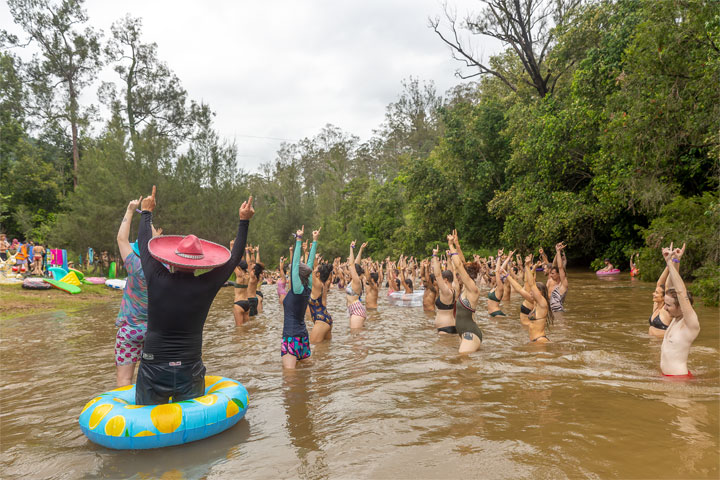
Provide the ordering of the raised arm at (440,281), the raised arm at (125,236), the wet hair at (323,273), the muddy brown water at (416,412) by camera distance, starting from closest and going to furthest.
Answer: the muddy brown water at (416,412) → the raised arm at (125,236) → the wet hair at (323,273) → the raised arm at (440,281)

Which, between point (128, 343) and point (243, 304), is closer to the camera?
point (128, 343)

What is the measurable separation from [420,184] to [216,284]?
28.9 m

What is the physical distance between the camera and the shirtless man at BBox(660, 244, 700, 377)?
4844mm

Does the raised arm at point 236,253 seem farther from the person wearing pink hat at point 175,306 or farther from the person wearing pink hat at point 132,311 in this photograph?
the person wearing pink hat at point 132,311

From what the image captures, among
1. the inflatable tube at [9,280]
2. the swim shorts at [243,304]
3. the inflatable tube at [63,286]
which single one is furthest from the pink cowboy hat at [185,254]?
the inflatable tube at [9,280]

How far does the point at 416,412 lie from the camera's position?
484 centimetres

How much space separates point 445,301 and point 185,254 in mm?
5857

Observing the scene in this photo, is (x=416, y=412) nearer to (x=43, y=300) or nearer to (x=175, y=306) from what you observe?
(x=175, y=306)

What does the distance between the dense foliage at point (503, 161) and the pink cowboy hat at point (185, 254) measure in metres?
11.6

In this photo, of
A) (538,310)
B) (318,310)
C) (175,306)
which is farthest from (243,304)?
(175,306)

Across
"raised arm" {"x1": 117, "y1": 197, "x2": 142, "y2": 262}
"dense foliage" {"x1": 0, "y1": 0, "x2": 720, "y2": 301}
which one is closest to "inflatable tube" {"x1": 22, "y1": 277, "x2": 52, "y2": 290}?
"dense foliage" {"x1": 0, "y1": 0, "x2": 720, "y2": 301}

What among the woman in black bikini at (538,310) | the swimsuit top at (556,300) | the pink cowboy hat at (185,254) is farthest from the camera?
the swimsuit top at (556,300)

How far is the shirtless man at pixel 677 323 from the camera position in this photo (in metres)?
4.84

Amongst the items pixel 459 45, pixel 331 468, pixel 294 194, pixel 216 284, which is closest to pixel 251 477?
pixel 331 468
